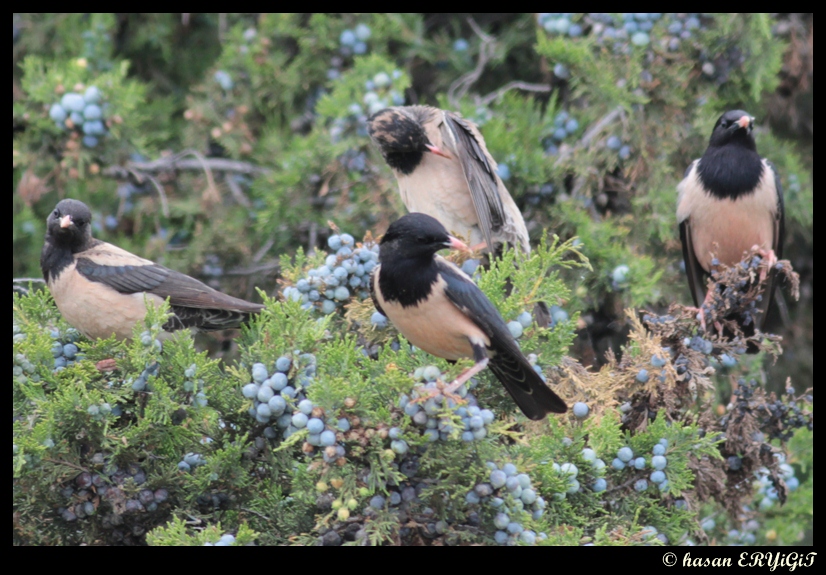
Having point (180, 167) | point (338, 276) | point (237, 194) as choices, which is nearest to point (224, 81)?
point (180, 167)

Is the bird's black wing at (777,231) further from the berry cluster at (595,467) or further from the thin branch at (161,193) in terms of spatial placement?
the thin branch at (161,193)

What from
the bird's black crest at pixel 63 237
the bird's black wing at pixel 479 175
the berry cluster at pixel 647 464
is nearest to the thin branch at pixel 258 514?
the berry cluster at pixel 647 464

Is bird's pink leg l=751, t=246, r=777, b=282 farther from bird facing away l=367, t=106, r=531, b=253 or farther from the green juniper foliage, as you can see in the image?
bird facing away l=367, t=106, r=531, b=253

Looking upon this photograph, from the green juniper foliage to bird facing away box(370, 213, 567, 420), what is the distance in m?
0.13

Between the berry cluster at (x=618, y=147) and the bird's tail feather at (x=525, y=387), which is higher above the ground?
the berry cluster at (x=618, y=147)

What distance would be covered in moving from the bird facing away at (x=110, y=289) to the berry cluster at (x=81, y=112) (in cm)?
129

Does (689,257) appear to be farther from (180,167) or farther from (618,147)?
(180,167)

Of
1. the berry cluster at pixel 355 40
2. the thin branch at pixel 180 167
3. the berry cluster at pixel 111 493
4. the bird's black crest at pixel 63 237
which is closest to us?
the berry cluster at pixel 111 493

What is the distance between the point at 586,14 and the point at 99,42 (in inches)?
130

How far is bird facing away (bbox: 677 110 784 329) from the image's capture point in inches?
209

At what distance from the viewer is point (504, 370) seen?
3.53 meters

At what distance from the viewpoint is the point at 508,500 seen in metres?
3.05

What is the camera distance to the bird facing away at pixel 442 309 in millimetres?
3430
